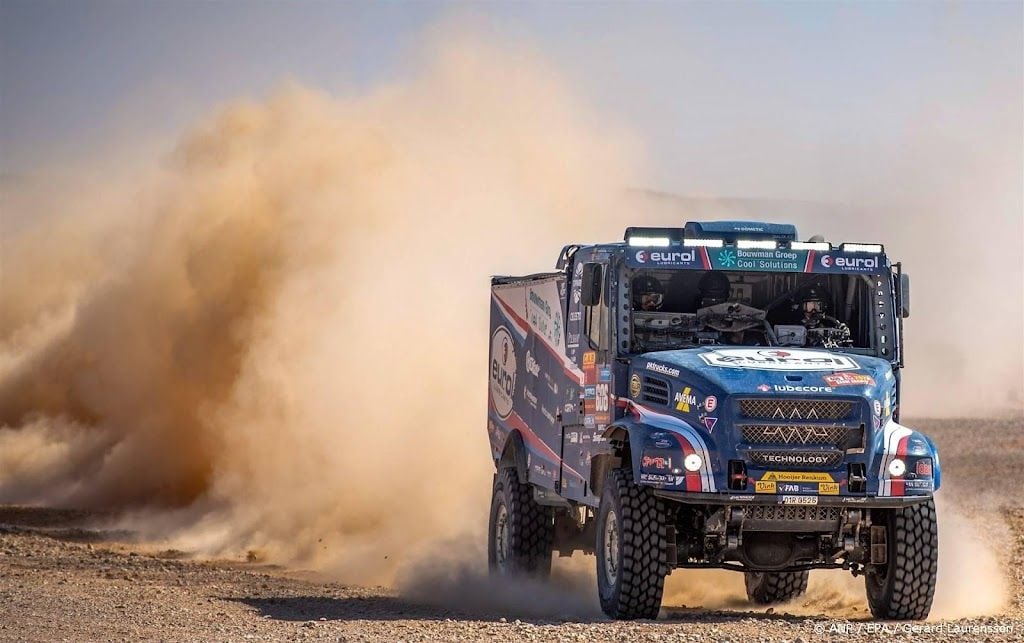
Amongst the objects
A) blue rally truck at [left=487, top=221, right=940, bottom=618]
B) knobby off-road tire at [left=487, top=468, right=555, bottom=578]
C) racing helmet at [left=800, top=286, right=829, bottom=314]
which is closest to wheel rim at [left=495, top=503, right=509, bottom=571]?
knobby off-road tire at [left=487, top=468, right=555, bottom=578]

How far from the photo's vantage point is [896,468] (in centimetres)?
1360

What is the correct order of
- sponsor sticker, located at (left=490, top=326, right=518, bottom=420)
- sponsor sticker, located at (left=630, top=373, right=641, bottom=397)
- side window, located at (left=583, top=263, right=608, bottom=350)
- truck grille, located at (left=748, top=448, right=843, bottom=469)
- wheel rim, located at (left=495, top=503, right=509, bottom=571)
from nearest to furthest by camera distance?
truck grille, located at (left=748, top=448, right=843, bottom=469) → sponsor sticker, located at (left=630, top=373, right=641, bottom=397) → side window, located at (left=583, top=263, right=608, bottom=350) → wheel rim, located at (left=495, top=503, right=509, bottom=571) → sponsor sticker, located at (left=490, top=326, right=518, bottom=420)

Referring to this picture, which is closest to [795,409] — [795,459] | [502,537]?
[795,459]

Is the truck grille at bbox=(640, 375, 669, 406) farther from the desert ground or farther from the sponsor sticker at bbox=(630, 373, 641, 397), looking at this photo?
the desert ground

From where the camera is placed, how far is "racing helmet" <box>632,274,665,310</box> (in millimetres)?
14797

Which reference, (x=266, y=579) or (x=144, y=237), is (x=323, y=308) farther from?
(x=266, y=579)

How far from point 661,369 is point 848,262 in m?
1.96

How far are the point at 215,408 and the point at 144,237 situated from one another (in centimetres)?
670

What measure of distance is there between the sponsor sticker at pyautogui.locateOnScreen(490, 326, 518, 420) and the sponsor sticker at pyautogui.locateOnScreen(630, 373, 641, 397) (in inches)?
140

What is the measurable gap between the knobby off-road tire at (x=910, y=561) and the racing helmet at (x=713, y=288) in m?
2.21

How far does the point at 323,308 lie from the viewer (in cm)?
2884

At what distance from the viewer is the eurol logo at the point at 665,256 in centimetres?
1460

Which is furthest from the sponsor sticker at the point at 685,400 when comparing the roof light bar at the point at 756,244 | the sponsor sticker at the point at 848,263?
the sponsor sticker at the point at 848,263

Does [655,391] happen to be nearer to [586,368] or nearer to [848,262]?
[586,368]
